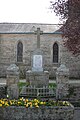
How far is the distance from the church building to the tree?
9.13 meters

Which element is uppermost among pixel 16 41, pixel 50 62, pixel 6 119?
pixel 16 41

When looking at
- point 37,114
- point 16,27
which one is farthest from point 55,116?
point 16,27

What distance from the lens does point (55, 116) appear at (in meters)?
8.32

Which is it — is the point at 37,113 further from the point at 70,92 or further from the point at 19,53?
the point at 19,53

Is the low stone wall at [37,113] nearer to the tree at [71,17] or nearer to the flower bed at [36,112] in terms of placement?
the flower bed at [36,112]

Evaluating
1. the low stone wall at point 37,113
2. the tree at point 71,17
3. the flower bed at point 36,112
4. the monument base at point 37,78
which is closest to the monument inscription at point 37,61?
the monument base at point 37,78

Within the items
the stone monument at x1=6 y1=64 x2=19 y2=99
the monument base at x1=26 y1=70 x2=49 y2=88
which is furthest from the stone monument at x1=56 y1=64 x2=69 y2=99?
the monument base at x1=26 y1=70 x2=49 y2=88

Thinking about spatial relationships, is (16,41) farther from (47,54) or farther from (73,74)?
(73,74)

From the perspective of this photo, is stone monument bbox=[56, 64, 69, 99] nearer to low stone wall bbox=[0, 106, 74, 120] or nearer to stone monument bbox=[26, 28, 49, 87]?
low stone wall bbox=[0, 106, 74, 120]

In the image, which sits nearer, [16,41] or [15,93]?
[15,93]

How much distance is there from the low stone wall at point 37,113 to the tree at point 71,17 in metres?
5.58

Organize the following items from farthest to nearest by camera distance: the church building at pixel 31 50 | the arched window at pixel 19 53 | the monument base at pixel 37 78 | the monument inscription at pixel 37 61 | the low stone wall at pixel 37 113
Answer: the arched window at pixel 19 53
the church building at pixel 31 50
the monument inscription at pixel 37 61
the monument base at pixel 37 78
the low stone wall at pixel 37 113

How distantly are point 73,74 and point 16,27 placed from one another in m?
8.19

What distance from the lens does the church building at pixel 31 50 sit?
2316 cm
